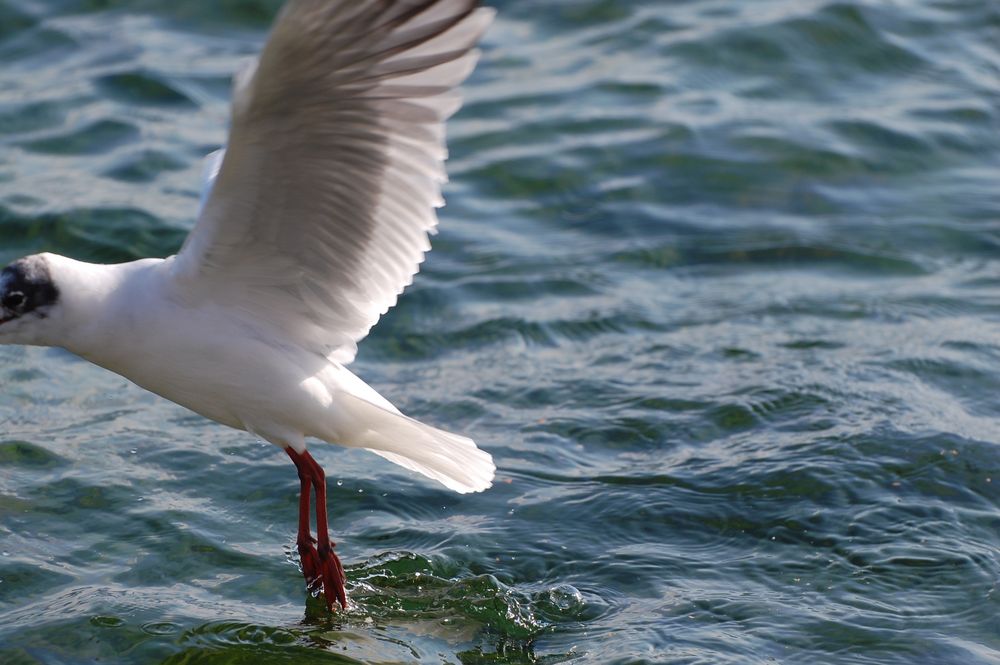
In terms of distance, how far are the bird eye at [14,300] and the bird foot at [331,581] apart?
1.44 meters

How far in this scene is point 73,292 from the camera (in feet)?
15.9

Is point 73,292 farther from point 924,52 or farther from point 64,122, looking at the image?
point 924,52

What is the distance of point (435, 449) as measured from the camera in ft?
17.7

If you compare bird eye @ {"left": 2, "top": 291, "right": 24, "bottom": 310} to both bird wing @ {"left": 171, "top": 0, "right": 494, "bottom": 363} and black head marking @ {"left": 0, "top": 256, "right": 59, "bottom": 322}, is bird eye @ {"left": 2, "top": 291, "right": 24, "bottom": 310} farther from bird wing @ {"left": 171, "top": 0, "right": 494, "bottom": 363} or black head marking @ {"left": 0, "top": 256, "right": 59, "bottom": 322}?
bird wing @ {"left": 171, "top": 0, "right": 494, "bottom": 363}

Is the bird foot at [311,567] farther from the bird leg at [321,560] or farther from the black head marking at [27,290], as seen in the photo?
the black head marking at [27,290]

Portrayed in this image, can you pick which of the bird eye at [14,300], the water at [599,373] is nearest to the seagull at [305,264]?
the bird eye at [14,300]

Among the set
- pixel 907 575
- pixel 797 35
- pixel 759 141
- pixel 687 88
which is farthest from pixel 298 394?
pixel 797 35

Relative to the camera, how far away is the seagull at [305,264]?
424 cm

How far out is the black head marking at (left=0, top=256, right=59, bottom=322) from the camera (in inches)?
191

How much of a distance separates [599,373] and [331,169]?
9.74 ft

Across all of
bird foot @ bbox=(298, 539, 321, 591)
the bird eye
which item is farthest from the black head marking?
bird foot @ bbox=(298, 539, 321, 591)

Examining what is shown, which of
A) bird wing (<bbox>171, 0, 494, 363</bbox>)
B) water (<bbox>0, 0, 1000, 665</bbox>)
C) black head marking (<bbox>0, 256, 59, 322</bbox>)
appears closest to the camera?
bird wing (<bbox>171, 0, 494, 363</bbox>)

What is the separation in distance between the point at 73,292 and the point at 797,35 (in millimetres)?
8078

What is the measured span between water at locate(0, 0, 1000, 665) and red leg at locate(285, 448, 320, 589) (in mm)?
133
